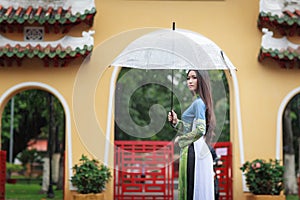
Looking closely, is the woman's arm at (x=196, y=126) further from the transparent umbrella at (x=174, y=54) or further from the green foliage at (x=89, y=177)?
the green foliage at (x=89, y=177)

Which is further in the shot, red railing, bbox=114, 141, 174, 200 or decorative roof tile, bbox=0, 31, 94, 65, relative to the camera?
red railing, bbox=114, 141, 174, 200

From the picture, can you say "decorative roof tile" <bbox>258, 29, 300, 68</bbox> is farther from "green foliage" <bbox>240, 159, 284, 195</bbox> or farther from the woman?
the woman

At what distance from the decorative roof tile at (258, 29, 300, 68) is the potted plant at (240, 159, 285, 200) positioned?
1.71m

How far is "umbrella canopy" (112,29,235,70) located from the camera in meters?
5.55

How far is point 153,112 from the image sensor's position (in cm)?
613

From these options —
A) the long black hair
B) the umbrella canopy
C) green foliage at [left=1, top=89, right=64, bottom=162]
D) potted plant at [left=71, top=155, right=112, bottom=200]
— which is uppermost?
green foliage at [left=1, top=89, right=64, bottom=162]

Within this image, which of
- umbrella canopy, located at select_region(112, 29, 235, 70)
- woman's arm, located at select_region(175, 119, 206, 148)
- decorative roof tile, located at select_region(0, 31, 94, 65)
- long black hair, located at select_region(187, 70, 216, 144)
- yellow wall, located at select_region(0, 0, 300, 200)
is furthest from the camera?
yellow wall, located at select_region(0, 0, 300, 200)

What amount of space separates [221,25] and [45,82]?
3.19 m

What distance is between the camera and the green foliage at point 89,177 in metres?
8.48

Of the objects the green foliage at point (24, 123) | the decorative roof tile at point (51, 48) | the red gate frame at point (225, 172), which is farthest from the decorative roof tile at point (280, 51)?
the green foliage at point (24, 123)

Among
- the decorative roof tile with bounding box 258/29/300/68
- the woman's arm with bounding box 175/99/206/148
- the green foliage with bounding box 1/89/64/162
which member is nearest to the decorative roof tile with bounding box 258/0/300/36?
the decorative roof tile with bounding box 258/29/300/68

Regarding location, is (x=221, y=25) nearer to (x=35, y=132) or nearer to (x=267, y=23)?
(x=267, y=23)

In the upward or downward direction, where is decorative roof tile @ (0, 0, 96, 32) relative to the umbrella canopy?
upward

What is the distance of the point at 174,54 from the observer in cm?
568
